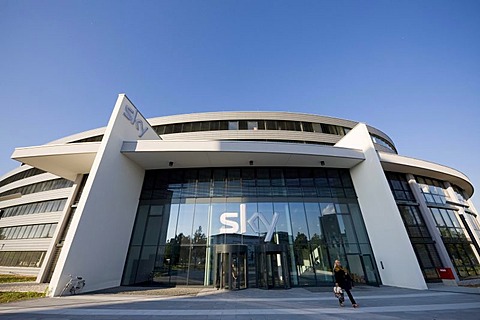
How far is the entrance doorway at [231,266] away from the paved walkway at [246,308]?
7.57 ft

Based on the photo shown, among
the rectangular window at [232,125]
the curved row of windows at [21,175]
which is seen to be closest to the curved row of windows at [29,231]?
the curved row of windows at [21,175]

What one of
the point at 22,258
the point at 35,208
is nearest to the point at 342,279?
the point at 22,258

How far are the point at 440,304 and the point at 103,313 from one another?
1196cm

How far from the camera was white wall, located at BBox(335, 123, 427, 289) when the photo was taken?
11750mm

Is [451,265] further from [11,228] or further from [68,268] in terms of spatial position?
[11,228]

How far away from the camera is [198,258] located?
1339 cm

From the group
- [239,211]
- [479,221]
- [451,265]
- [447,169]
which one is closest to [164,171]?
[239,211]

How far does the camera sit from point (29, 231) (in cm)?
2362

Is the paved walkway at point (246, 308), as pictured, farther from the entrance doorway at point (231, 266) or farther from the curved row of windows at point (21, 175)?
the curved row of windows at point (21, 175)

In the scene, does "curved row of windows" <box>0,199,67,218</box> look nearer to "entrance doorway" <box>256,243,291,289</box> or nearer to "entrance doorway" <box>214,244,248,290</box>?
"entrance doorway" <box>214,244,248,290</box>

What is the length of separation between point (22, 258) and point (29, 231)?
9.18 feet

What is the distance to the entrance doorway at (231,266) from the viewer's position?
1178 centimetres

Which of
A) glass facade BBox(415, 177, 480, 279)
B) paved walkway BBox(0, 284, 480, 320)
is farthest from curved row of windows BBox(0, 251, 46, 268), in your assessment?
glass facade BBox(415, 177, 480, 279)

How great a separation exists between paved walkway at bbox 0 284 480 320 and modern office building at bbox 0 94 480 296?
2422mm
